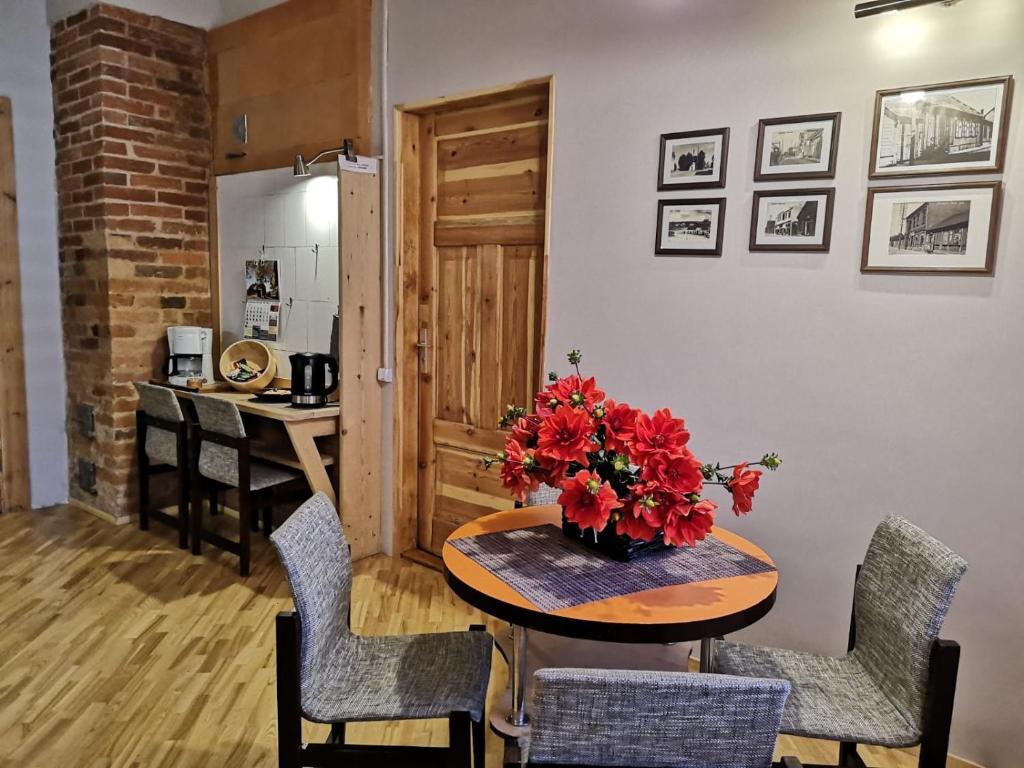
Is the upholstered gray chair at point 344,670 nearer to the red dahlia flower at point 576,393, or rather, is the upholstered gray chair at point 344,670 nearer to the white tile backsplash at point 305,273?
the red dahlia flower at point 576,393

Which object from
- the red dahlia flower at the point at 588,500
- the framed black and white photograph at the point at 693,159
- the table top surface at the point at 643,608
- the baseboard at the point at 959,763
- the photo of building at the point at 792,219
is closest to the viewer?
the table top surface at the point at 643,608

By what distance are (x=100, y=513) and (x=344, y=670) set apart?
315 centimetres

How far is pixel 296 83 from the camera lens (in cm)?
393

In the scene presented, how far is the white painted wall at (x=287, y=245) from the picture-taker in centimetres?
385

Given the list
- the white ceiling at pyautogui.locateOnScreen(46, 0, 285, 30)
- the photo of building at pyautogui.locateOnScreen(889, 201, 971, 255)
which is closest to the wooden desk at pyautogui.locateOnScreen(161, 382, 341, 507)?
the white ceiling at pyautogui.locateOnScreen(46, 0, 285, 30)

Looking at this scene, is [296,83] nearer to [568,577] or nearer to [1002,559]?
[568,577]

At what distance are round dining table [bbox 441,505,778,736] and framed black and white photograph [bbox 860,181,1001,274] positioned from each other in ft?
3.10

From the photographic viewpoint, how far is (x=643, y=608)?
1.66 meters

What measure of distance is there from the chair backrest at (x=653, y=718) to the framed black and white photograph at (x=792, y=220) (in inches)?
61.8

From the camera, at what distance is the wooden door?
321 cm

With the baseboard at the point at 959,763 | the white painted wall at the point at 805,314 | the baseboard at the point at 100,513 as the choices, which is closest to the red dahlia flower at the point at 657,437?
the white painted wall at the point at 805,314

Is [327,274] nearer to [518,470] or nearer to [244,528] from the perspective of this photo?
[244,528]

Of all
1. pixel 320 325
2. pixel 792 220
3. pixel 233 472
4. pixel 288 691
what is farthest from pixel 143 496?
pixel 792 220

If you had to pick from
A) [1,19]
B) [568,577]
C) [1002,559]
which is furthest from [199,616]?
[1,19]
